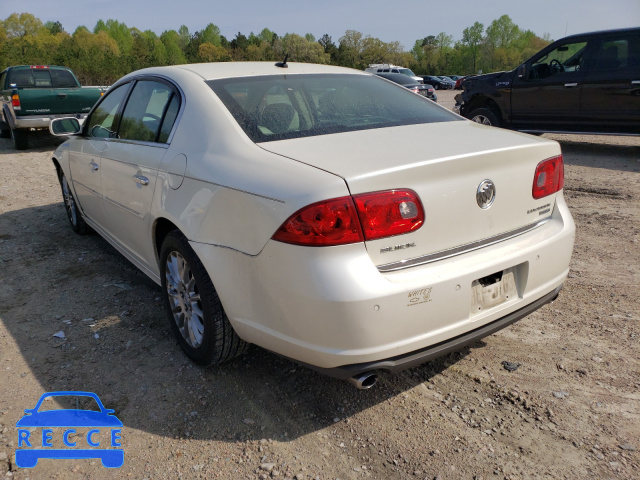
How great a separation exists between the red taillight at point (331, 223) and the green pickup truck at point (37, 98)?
1060 centimetres

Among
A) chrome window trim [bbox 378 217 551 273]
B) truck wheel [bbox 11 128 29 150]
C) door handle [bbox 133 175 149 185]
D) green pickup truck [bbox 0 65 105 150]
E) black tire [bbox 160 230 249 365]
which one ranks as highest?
green pickup truck [bbox 0 65 105 150]

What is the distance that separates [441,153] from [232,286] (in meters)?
1.11

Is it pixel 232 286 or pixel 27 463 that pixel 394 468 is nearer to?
pixel 232 286

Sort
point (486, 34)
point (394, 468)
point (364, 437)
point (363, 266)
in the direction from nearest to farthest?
point (363, 266) → point (394, 468) → point (364, 437) → point (486, 34)

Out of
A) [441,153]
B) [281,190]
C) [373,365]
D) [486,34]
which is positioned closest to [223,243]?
[281,190]

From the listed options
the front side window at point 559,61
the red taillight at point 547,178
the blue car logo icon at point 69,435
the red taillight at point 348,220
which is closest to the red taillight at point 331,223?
the red taillight at point 348,220

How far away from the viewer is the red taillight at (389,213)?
2129mm

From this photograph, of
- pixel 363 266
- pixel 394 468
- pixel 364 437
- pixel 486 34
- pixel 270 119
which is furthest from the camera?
pixel 486 34

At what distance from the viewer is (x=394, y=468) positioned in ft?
7.42

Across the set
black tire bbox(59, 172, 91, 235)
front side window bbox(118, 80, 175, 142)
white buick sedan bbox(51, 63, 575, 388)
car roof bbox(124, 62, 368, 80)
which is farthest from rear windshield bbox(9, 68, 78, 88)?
white buick sedan bbox(51, 63, 575, 388)

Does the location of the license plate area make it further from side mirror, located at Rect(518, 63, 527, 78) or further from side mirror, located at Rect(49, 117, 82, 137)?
side mirror, located at Rect(518, 63, 527, 78)

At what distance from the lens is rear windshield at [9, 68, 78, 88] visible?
38.8 feet

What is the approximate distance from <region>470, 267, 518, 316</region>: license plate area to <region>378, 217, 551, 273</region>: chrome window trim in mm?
143

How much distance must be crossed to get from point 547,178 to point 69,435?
105 inches
